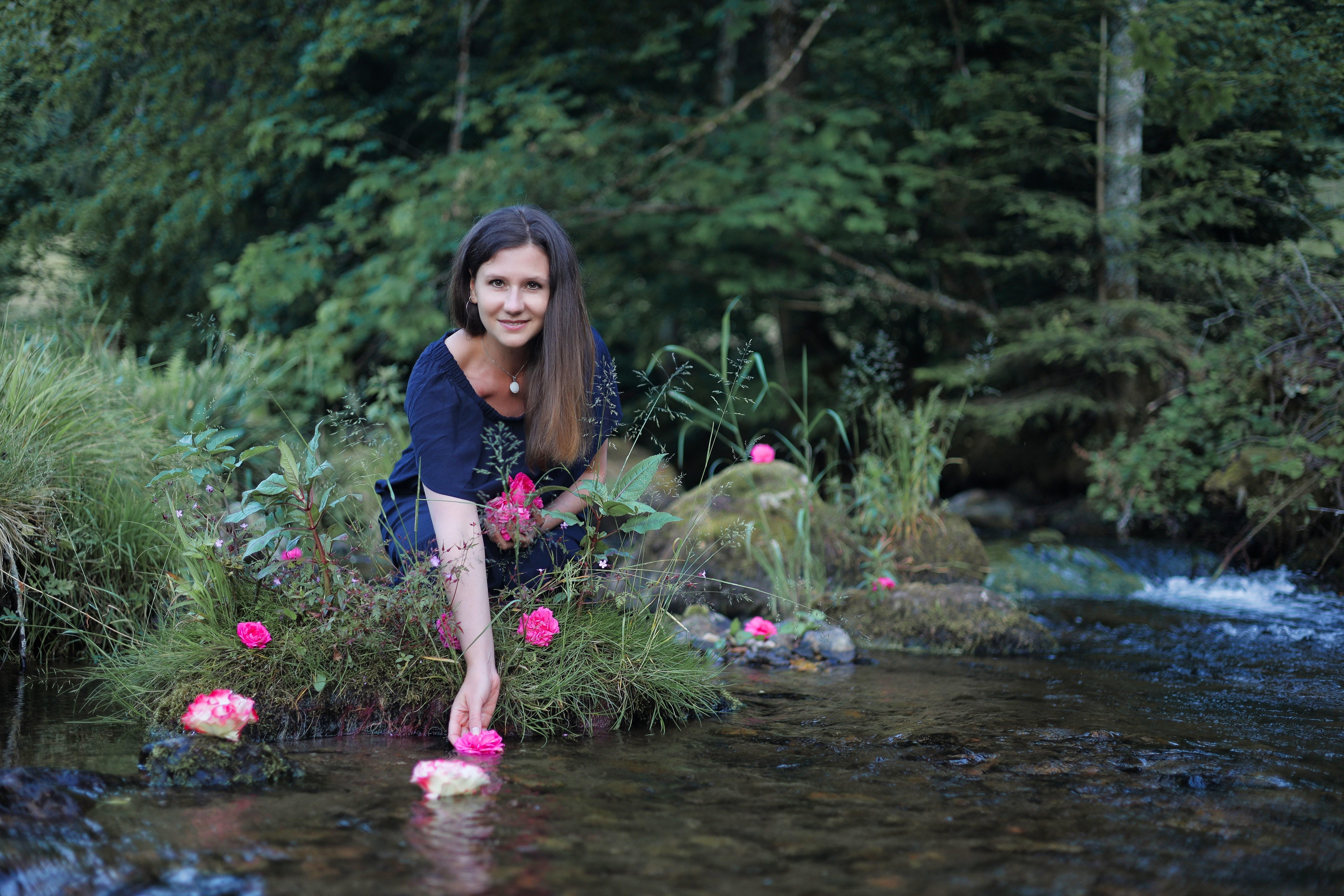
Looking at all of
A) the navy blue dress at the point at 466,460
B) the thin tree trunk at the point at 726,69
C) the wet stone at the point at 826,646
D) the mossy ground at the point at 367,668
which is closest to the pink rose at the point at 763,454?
the wet stone at the point at 826,646

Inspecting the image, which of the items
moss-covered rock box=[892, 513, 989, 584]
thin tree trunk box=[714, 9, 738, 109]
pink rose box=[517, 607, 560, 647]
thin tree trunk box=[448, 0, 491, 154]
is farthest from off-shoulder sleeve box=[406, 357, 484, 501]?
thin tree trunk box=[714, 9, 738, 109]

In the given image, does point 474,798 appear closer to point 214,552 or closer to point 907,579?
point 214,552

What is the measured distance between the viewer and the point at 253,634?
2441mm

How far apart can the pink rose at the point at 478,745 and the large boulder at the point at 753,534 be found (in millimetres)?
2005

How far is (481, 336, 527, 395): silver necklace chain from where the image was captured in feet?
9.24

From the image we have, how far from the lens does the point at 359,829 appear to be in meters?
1.82

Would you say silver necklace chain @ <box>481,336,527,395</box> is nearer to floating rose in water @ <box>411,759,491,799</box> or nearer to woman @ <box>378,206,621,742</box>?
woman @ <box>378,206,621,742</box>

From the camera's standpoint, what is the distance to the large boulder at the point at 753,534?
444 cm

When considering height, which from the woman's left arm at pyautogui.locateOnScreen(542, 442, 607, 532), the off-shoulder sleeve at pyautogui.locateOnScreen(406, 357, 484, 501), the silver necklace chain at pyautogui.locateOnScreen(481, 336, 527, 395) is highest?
the silver necklace chain at pyautogui.locateOnScreen(481, 336, 527, 395)

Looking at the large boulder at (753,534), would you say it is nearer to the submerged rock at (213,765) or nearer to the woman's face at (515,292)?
the woman's face at (515,292)

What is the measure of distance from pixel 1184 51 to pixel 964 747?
623 centimetres

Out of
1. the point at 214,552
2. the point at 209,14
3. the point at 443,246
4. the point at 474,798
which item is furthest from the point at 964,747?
the point at 209,14

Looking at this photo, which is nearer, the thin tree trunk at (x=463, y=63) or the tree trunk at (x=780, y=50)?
the thin tree trunk at (x=463, y=63)

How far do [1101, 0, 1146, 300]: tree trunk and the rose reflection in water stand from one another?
6.83 metres
